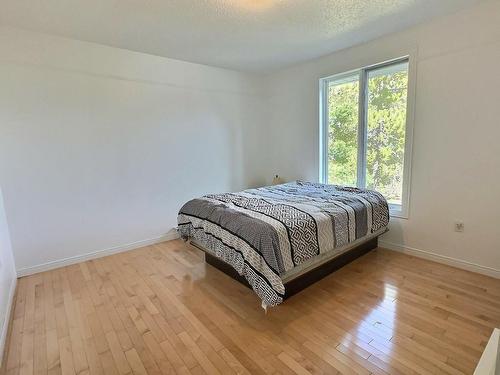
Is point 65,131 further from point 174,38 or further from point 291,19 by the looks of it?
point 291,19

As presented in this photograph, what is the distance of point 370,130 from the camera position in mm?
3352

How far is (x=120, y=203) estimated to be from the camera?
3.34 metres

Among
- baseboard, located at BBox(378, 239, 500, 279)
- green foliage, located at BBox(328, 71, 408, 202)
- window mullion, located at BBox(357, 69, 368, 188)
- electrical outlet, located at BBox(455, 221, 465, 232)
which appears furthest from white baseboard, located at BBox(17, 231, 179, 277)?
electrical outlet, located at BBox(455, 221, 465, 232)

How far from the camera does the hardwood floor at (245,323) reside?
160 cm

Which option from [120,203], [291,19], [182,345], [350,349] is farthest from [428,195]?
[120,203]

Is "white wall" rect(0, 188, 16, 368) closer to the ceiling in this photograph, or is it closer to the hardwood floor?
the hardwood floor

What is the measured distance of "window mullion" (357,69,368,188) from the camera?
3340 millimetres

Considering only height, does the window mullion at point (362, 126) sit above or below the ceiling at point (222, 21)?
below

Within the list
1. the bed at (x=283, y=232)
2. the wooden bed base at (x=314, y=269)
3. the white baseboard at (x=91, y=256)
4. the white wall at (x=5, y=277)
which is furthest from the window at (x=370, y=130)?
the white wall at (x=5, y=277)

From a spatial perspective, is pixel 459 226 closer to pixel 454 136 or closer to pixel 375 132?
pixel 454 136

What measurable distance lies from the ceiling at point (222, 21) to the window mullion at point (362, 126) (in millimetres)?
470

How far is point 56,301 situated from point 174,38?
9.28 feet

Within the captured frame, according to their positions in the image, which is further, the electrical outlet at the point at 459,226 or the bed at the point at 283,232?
the electrical outlet at the point at 459,226

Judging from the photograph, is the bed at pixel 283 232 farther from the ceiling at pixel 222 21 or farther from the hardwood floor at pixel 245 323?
the ceiling at pixel 222 21
